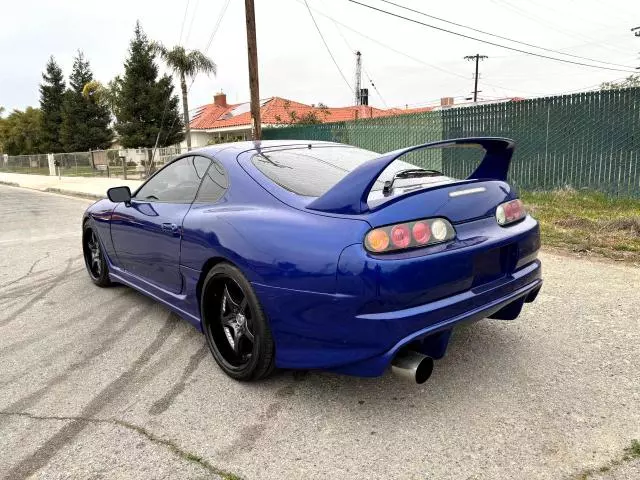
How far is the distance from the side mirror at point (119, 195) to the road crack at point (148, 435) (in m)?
1.84

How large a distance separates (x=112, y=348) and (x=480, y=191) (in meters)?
2.71

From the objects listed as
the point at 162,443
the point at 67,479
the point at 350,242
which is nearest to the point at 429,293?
the point at 350,242

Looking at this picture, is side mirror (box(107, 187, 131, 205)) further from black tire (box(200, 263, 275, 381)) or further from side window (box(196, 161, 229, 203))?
black tire (box(200, 263, 275, 381))

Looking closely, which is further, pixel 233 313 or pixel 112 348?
pixel 112 348

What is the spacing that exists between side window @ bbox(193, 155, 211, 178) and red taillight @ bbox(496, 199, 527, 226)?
6.31 ft

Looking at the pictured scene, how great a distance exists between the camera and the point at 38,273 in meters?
5.97

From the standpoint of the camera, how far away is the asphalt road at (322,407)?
2250 mm

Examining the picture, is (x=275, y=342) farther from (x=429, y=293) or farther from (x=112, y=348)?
(x=112, y=348)

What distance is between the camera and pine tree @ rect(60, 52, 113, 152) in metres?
46.3

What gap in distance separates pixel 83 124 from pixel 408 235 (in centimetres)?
5031

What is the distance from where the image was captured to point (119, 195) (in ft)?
13.7

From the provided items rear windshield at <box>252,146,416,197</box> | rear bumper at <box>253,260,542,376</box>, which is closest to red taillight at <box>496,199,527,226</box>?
rear bumper at <box>253,260,542,376</box>

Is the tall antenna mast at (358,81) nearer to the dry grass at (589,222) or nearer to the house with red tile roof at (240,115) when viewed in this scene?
the house with red tile roof at (240,115)

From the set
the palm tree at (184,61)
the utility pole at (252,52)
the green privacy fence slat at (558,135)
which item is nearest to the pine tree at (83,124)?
the palm tree at (184,61)
